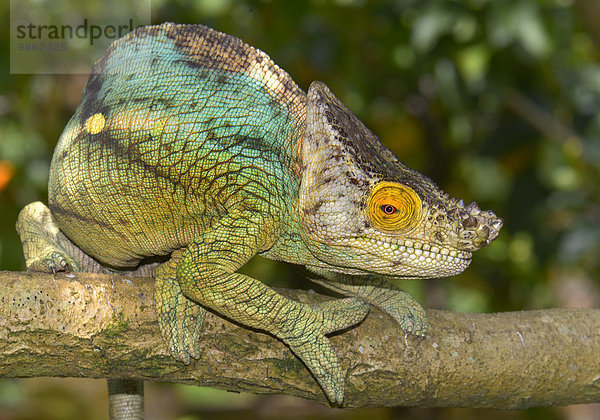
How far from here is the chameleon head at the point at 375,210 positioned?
1850 mm

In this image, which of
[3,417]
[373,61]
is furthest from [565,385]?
[3,417]

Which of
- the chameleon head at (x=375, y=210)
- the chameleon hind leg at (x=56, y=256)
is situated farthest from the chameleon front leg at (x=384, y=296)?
the chameleon hind leg at (x=56, y=256)

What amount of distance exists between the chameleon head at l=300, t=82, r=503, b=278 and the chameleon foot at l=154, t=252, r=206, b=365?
1.44 ft

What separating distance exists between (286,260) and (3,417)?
5.38 metres

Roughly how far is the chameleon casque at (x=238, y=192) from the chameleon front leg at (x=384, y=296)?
0.19 metres

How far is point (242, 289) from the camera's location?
1873 millimetres

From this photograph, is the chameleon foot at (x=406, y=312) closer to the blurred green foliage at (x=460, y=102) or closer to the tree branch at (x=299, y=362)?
the tree branch at (x=299, y=362)

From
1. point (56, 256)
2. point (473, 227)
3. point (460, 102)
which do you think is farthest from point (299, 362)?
point (460, 102)

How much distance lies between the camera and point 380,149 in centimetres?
202

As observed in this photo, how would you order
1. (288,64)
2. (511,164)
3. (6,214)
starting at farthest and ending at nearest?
(511,164)
(288,64)
(6,214)

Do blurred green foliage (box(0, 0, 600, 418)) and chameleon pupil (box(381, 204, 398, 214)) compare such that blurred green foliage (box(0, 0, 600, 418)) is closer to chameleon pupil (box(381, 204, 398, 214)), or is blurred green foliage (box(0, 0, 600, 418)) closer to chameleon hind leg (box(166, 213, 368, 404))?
chameleon hind leg (box(166, 213, 368, 404))

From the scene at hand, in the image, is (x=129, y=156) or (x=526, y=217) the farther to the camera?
(x=526, y=217)

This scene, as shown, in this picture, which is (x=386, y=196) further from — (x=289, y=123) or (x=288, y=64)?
(x=288, y=64)

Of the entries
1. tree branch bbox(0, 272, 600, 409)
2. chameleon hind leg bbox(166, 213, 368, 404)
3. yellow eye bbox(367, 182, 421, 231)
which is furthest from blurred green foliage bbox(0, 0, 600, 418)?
yellow eye bbox(367, 182, 421, 231)
